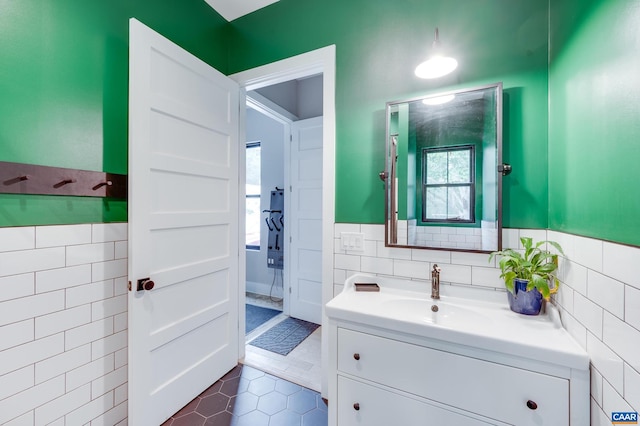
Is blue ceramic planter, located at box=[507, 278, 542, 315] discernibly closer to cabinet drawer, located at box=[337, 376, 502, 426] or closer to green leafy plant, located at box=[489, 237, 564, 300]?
green leafy plant, located at box=[489, 237, 564, 300]

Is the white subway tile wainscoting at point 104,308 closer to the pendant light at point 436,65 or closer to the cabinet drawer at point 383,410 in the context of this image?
the cabinet drawer at point 383,410

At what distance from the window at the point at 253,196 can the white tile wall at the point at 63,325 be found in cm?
253

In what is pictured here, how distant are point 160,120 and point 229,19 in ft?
3.99

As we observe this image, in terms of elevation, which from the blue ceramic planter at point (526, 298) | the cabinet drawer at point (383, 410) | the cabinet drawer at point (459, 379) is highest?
the blue ceramic planter at point (526, 298)

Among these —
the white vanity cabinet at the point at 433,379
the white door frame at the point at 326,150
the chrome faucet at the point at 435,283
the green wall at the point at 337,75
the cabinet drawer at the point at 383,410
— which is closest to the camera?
the white vanity cabinet at the point at 433,379

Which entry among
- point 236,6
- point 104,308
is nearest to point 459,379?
point 104,308

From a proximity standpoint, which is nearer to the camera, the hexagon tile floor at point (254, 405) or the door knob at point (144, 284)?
the door knob at point (144, 284)

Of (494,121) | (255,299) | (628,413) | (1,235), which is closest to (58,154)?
(1,235)

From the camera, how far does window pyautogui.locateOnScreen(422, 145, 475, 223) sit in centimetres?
138

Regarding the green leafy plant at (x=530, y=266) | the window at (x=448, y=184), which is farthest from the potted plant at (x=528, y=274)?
the window at (x=448, y=184)

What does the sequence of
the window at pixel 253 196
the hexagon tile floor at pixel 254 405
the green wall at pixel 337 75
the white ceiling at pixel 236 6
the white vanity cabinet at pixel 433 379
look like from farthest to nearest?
the window at pixel 253 196
the white ceiling at pixel 236 6
the hexagon tile floor at pixel 254 405
the green wall at pixel 337 75
the white vanity cabinet at pixel 433 379

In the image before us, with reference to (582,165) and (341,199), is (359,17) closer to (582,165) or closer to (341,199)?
(341,199)

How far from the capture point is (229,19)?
2.08m

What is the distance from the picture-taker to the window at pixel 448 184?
1.38 meters
